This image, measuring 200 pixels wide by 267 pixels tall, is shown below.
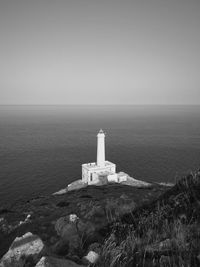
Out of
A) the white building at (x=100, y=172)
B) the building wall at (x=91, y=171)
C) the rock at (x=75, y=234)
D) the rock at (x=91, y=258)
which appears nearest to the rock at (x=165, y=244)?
the rock at (x=91, y=258)

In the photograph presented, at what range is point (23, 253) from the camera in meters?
4.75

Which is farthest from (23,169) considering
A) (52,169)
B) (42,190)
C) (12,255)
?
(12,255)

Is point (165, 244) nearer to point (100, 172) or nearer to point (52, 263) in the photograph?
point (52, 263)

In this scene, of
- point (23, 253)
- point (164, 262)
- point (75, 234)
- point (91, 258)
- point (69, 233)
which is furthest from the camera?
point (69, 233)

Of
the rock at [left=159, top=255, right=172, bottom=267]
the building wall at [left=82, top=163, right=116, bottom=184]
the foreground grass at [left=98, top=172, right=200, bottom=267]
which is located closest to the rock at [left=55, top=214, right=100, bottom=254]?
the foreground grass at [left=98, top=172, right=200, bottom=267]

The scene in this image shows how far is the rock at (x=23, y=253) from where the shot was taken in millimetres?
4289

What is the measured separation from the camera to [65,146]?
3878 inches

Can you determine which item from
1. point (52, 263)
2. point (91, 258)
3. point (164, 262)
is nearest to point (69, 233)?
point (91, 258)

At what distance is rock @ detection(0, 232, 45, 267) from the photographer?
429 cm

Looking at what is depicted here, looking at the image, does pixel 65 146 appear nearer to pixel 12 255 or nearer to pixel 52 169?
pixel 52 169

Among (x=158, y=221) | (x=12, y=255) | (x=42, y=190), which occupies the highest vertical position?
(x=158, y=221)

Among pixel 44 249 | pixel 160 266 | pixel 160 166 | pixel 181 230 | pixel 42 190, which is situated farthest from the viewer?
pixel 160 166

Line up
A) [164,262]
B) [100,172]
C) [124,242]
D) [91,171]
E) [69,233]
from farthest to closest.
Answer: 1. [100,172]
2. [91,171]
3. [69,233]
4. [124,242]
5. [164,262]

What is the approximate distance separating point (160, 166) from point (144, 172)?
30.2ft
